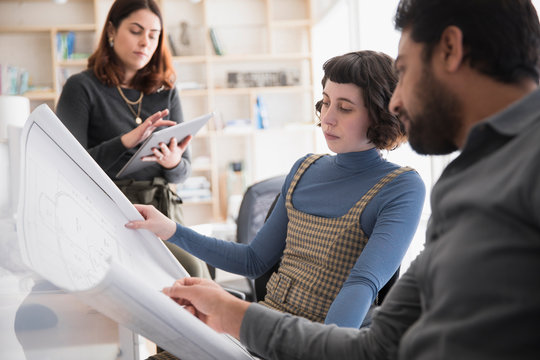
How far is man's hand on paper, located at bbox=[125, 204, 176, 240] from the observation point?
108 cm

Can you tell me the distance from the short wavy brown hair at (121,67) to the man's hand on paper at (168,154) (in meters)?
0.27

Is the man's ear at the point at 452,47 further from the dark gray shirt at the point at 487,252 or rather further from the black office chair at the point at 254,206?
the black office chair at the point at 254,206

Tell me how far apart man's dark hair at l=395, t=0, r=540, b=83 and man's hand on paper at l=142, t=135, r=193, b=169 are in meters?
1.18

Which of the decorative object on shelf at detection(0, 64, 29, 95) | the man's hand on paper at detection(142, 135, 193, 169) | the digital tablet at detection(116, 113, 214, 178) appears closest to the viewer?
the digital tablet at detection(116, 113, 214, 178)

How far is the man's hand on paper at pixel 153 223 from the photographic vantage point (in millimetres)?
1083

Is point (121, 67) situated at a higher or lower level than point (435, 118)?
higher


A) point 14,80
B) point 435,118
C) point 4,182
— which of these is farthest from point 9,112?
point 14,80

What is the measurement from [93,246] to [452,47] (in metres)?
0.60

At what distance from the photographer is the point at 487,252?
0.54 metres

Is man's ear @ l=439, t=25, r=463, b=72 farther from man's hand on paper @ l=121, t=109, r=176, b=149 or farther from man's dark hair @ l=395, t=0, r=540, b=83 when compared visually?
man's hand on paper @ l=121, t=109, r=176, b=149

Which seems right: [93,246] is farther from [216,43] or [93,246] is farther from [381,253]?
[216,43]

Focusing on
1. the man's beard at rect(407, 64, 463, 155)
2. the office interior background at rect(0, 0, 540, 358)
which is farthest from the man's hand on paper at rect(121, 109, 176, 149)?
the office interior background at rect(0, 0, 540, 358)

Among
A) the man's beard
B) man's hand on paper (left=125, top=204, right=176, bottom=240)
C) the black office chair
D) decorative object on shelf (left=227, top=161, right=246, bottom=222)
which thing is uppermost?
the man's beard

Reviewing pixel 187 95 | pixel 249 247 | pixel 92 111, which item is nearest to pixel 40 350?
pixel 249 247
